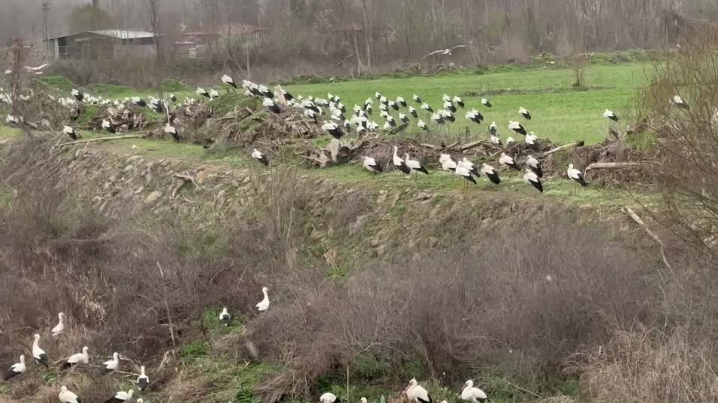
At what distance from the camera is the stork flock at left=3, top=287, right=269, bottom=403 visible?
12.7m

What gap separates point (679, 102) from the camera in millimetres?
11664

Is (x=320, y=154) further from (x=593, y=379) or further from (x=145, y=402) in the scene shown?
(x=593, y=379)

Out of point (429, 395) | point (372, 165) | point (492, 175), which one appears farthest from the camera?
point (372, 165)

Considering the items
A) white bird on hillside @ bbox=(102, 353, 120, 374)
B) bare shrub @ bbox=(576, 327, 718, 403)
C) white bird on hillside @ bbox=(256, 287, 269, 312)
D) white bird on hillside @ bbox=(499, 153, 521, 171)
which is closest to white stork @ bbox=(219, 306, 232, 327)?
white bird on hillside @ bbox=(256, 287, 269, 312)

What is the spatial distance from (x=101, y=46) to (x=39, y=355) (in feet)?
167

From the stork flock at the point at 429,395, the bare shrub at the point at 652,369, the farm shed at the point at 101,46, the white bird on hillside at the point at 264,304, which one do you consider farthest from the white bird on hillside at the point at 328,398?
the farm shed at the point at 101,46

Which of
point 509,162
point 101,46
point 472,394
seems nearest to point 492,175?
point 509,162

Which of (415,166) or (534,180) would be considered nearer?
(534,180)

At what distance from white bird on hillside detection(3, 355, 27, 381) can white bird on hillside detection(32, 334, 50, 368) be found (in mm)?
195

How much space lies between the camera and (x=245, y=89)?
2525 centimetres

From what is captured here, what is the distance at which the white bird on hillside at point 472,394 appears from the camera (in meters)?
10.7

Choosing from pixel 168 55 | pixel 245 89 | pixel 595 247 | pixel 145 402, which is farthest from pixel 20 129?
pixel 168 55

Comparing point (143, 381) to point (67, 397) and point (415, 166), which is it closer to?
point (67, 397)

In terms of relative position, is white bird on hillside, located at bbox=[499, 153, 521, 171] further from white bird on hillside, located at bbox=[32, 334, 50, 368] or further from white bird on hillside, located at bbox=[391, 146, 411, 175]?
white bird on hillside, located at bbox=[32, 334, 50, 368]
